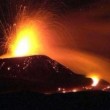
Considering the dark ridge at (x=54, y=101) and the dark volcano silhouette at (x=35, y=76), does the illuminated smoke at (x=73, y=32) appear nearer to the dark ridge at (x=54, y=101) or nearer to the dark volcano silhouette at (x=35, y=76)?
the dark volcano silhouette at (x=35, y=76)

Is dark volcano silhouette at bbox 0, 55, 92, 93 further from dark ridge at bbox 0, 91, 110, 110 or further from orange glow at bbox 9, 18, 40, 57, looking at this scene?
orange glow at bbox 9, 18, 40, 57

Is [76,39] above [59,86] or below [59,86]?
above

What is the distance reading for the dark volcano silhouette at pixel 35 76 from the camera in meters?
6.89

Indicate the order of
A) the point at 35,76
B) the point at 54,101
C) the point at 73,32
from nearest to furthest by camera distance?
the point at 54,101
the point at 35,76
the point at 73,32

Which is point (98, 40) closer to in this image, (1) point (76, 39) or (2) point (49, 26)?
(1) point (76, 39)

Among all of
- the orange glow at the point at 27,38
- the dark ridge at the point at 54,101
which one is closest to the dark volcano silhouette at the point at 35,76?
the dark ridge at the point at 54,101

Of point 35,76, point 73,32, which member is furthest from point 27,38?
point 35,76

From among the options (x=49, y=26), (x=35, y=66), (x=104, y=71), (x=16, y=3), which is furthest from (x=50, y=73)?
(x=49, y=26)

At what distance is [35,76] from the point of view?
7309 millimetres

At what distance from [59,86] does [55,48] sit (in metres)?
10.5

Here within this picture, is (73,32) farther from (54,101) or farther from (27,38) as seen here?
(54,101)

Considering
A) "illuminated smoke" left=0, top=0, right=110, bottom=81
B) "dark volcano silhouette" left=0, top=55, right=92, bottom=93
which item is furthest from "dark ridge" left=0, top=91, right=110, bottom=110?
"illuminated smoke" left=0, top=0, right=110, bottom=81

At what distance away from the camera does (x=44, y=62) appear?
25.0 feet

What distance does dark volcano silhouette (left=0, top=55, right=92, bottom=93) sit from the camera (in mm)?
6887
